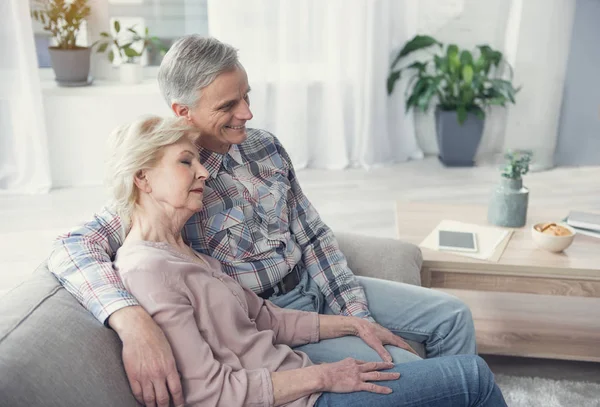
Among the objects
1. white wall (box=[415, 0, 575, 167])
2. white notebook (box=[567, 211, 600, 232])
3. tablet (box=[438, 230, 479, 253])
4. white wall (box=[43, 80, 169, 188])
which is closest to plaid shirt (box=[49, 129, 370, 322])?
tablet (box=[438, 230, 479, 253])

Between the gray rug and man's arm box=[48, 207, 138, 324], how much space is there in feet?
4.22

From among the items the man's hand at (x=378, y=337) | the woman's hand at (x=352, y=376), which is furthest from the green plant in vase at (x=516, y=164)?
the woman's hand at (x=352, y=376)

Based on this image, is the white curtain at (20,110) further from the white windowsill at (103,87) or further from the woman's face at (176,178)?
the woman's face at (176,178)

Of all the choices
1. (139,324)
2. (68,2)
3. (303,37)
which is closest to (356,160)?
(303,37)

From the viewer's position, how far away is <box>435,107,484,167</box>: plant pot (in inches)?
169

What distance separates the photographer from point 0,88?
12.1ft

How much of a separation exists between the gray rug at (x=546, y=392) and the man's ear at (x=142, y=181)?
4.22 ft

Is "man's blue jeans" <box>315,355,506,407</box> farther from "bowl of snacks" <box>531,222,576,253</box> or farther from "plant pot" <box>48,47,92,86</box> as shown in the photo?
"plant pot" <box>48,47,92,86</box>

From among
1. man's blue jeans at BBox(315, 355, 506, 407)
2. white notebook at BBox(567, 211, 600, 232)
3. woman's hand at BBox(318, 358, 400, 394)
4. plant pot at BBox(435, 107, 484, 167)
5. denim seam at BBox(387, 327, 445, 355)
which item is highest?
woman's hand at BBox(318, 358, 400, 394)

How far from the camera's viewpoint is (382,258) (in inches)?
75.4

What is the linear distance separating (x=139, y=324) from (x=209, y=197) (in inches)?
19.3

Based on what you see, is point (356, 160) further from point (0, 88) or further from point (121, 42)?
point (0, 88)

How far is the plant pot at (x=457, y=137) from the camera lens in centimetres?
429

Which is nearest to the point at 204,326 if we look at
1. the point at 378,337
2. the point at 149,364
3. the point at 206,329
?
the point at 206,329
